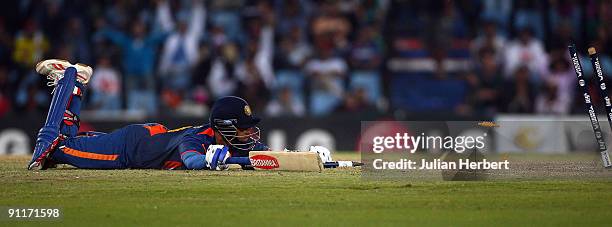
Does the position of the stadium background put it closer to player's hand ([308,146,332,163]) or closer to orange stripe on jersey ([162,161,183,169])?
player's hand ([308,146,332,163])

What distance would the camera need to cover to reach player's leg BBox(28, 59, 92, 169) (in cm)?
1050

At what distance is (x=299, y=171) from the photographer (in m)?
10.7

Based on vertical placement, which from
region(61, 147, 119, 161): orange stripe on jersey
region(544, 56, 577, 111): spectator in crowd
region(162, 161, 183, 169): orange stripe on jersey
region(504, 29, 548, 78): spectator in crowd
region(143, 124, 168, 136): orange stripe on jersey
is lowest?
region(162, 161, 183, 169): orange stripe on jersey

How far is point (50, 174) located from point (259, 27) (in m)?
9.44

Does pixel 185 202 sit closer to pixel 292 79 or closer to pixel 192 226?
pixel 192 226

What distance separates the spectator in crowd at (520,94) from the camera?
1848 cm

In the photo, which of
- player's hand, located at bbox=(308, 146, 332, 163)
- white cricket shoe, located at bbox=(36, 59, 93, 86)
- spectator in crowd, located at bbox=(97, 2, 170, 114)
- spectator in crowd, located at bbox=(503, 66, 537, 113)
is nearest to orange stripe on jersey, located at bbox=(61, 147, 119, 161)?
white cricket shoe, located at bbox=(36, 59, 93, 86)

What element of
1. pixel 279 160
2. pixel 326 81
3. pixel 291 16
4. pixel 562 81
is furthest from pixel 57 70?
pixel 562 81

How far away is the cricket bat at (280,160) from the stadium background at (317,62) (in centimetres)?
767

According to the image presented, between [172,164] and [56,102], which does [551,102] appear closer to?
[172,164]

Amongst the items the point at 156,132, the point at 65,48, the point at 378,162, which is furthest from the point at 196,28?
the point at 378,162

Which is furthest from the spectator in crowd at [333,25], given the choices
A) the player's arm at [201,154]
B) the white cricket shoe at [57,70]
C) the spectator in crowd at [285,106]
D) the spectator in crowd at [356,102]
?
the player's arm at [201,154]

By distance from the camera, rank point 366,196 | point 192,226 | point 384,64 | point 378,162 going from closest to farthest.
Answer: point 192,226
point 366,196
point 378,162
point 384,64

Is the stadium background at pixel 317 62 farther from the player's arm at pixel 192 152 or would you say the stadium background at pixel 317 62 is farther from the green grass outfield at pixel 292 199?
the green grass outfield at pixel 292 199
